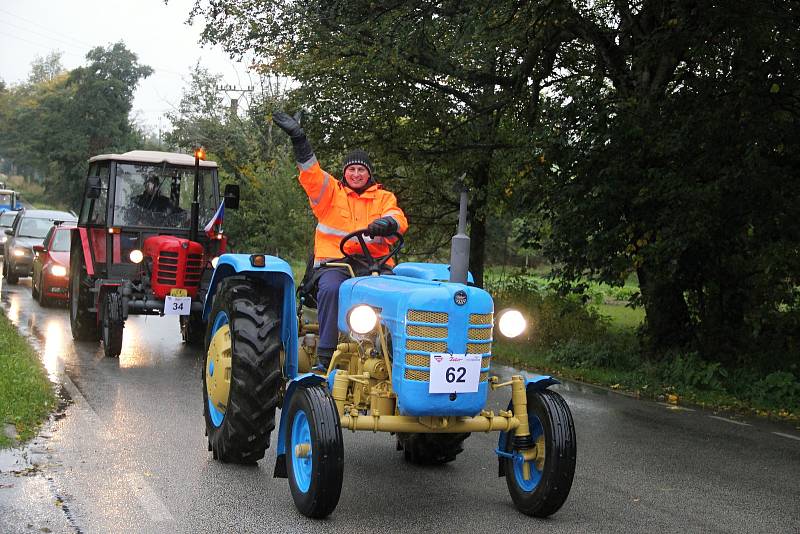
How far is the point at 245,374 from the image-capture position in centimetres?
698

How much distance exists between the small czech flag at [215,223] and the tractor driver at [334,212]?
689cm

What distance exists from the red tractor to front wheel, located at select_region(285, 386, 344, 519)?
725 centimetres

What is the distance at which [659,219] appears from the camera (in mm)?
12281

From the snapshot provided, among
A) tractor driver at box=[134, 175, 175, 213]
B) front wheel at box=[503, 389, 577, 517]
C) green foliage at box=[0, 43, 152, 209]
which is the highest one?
green foliage at box=[0, 43, 152, 209]

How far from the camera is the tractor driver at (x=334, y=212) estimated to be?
681cm

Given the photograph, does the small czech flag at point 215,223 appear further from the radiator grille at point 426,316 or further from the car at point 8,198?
the car at point 8,198

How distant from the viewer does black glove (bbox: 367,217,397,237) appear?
6.63 m

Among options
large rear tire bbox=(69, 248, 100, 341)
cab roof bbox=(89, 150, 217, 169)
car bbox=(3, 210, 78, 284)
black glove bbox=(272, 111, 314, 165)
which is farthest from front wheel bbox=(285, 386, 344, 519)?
car bbox=(3, 210, 78, 284)

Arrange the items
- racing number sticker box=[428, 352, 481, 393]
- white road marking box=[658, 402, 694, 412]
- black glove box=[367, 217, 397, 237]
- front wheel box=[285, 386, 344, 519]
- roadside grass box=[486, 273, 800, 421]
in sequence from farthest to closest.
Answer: roadside grass box=[486, 273, 800, 421]
white road marking box=[658, 402, 694, 412]
black glove box=[367, 217, 397, 237]
racing number sticker box=[428, 352, 481, 393]
front wheel box=[285, 386, 344, 519]

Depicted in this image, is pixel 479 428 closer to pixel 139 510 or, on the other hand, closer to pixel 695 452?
pixel 139 510

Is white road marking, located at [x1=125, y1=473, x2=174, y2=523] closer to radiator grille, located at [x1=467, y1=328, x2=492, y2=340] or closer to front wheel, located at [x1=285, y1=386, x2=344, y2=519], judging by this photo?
front wheel, located at [x1=285, y1=386, x2=344, y2=519]

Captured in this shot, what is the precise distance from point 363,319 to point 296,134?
5.13ft

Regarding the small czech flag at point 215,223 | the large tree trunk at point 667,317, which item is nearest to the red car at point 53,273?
the small czech flag at point 215,223

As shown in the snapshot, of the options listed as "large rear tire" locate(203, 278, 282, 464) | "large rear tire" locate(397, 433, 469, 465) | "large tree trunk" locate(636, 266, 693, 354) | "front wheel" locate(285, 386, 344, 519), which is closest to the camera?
"front wheel" locate(285, 386, 344, 519)
